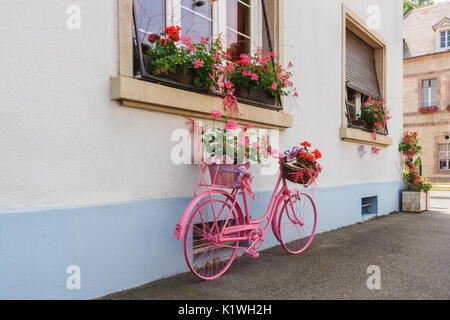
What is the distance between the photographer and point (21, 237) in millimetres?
2393

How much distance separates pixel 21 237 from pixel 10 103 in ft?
2.73

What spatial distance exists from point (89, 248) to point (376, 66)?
296 inches

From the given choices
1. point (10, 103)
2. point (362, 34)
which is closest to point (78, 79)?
point (10, 103)

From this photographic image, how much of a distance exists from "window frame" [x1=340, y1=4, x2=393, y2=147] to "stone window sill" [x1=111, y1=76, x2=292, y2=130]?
261cm

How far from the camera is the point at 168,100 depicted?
10.8ft

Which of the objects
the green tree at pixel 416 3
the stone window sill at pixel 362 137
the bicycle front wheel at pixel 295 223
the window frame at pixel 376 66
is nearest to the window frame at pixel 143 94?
the bicycle front wheel at pixel 295 223

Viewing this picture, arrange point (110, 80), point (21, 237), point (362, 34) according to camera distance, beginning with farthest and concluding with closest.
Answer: point (362, 34)
point (110, 80)
point (21, 237)

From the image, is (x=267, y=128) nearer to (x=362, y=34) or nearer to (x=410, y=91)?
(x=362, y=34)

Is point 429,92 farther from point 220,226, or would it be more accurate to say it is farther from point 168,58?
point 168,58

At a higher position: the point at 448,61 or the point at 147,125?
the point at 448,61

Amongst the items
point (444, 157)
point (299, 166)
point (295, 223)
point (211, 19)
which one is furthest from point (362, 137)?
point (444, 157)

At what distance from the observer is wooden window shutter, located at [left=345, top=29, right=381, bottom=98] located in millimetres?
7289
